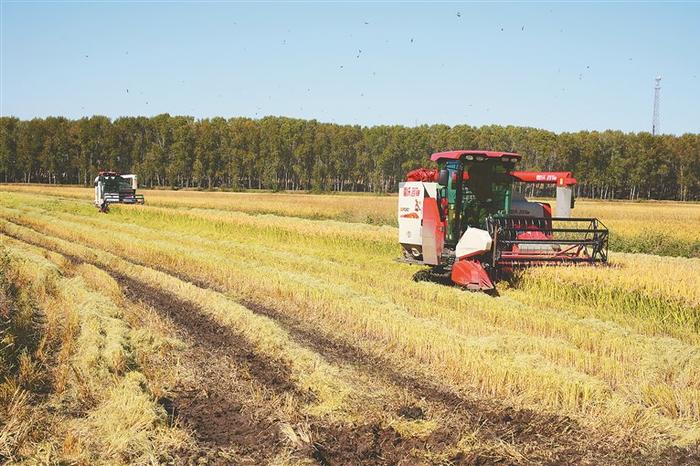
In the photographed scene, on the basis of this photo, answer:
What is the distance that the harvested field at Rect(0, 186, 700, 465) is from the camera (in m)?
5.50

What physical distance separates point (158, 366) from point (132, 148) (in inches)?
3865

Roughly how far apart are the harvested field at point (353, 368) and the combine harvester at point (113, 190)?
935 inches

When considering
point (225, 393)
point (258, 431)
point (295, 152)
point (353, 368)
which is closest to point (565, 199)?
point (353, 368)

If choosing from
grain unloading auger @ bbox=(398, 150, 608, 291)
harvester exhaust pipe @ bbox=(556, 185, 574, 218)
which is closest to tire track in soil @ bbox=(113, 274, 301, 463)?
grain unloading auger @ bbox=(398, 150, 608, 291)

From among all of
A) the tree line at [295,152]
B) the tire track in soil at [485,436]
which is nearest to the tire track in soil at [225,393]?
the tire track in soil at [485,436]

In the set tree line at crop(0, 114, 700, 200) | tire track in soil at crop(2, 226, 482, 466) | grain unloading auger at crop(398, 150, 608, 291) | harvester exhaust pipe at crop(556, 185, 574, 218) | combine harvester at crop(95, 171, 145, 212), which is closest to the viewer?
tire track in soil at crop(2, 226, 482, 466)

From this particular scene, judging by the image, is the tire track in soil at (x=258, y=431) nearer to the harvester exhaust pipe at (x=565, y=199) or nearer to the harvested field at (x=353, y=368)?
the harvested field at (x=353, y=368)

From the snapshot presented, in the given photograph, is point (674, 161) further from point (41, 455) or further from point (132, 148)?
point (41, 455)

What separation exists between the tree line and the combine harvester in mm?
54739

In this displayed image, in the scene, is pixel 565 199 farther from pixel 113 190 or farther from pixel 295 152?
pixel 295 152

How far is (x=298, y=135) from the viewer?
10338cm

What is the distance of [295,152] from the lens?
322 feet

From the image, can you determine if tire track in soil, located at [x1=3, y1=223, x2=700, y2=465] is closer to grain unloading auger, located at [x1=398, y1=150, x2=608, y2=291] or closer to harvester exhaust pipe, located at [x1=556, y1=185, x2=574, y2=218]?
grain unloading auger, located at [x1=398, y1=150, x2=608, y2=291]

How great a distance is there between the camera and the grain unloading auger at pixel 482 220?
1268 centimetres
